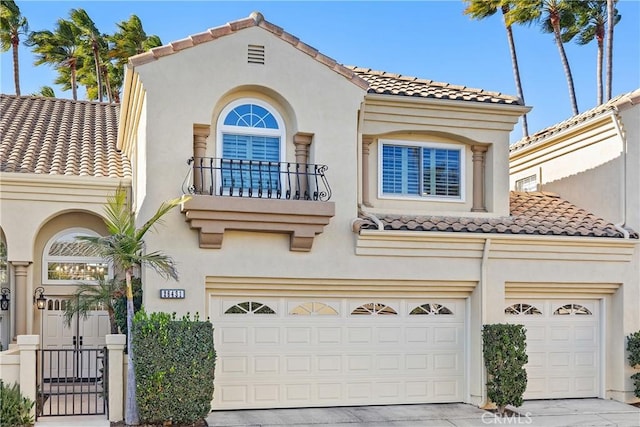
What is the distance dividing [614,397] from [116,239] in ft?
33.4

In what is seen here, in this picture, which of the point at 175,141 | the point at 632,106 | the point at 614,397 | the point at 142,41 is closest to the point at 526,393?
the point at 614,397

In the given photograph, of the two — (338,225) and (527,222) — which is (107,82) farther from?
(527,222)

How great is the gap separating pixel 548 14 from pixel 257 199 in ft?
68.6

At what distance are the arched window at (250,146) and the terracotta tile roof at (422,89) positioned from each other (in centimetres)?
213

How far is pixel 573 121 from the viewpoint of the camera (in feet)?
53.8

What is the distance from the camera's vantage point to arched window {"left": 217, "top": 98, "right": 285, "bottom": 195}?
12680 millimetres

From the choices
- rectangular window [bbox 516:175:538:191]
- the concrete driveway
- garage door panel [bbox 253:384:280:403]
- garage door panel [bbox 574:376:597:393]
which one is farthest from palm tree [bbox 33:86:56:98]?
garage door panel [bbox 574:376:597:393]

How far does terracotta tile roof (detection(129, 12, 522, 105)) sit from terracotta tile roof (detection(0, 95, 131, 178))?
342 centimetres

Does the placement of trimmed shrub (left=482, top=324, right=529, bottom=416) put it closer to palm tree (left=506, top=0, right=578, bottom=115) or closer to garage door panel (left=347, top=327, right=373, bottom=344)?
garage door panel (left=347, top=327, right=373, bottom=344)

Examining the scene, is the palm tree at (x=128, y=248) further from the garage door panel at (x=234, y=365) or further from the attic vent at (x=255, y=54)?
the attic vent at (x=255, y=54)

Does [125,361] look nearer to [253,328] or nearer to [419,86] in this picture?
[253,328]

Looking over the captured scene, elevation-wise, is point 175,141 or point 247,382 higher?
point 175,141

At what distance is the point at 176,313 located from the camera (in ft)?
39.5

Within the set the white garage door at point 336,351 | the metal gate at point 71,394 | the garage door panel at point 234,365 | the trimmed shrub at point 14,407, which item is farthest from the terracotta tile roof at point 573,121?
the trimmed shrub at point 14,407
